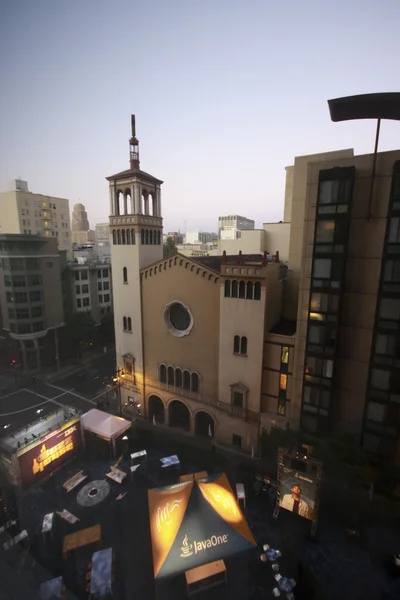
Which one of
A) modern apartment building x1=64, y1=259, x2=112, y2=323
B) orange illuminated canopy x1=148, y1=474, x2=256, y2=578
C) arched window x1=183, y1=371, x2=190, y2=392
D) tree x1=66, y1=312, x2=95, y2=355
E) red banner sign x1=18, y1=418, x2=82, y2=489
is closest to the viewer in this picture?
orange illuminated canopy x1=148, y1=474, x2=256, y2=578

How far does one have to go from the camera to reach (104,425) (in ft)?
90.3

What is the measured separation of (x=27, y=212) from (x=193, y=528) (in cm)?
6674

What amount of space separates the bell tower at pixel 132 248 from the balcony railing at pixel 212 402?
269 cm

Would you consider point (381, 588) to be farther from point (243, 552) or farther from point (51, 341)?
point (51, 341)

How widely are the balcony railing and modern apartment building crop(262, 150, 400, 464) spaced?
425cm

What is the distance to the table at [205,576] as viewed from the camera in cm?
1598

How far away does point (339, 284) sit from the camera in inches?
830

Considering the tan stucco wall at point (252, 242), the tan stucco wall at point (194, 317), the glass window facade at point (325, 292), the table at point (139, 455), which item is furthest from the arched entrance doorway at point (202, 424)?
the tan stucco wall at point (252, 242)

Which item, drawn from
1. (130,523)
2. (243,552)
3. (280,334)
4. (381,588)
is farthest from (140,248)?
(381,588)

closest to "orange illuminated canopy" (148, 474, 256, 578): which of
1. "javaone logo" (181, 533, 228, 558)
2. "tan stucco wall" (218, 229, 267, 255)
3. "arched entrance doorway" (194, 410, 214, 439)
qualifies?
"javaone logo" (181, 533, 228, 558)

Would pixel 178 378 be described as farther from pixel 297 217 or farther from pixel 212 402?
pixel 297 217

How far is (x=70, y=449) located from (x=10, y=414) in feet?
46.1

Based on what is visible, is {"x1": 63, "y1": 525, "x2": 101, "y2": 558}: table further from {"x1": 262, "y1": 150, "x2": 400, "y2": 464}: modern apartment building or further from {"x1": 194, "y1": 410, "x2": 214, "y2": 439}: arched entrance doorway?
{"x1": 262, "y1": 150, "x2": 400, "y2": 464}: modern apartment building

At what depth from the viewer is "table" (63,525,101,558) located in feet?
59.3
